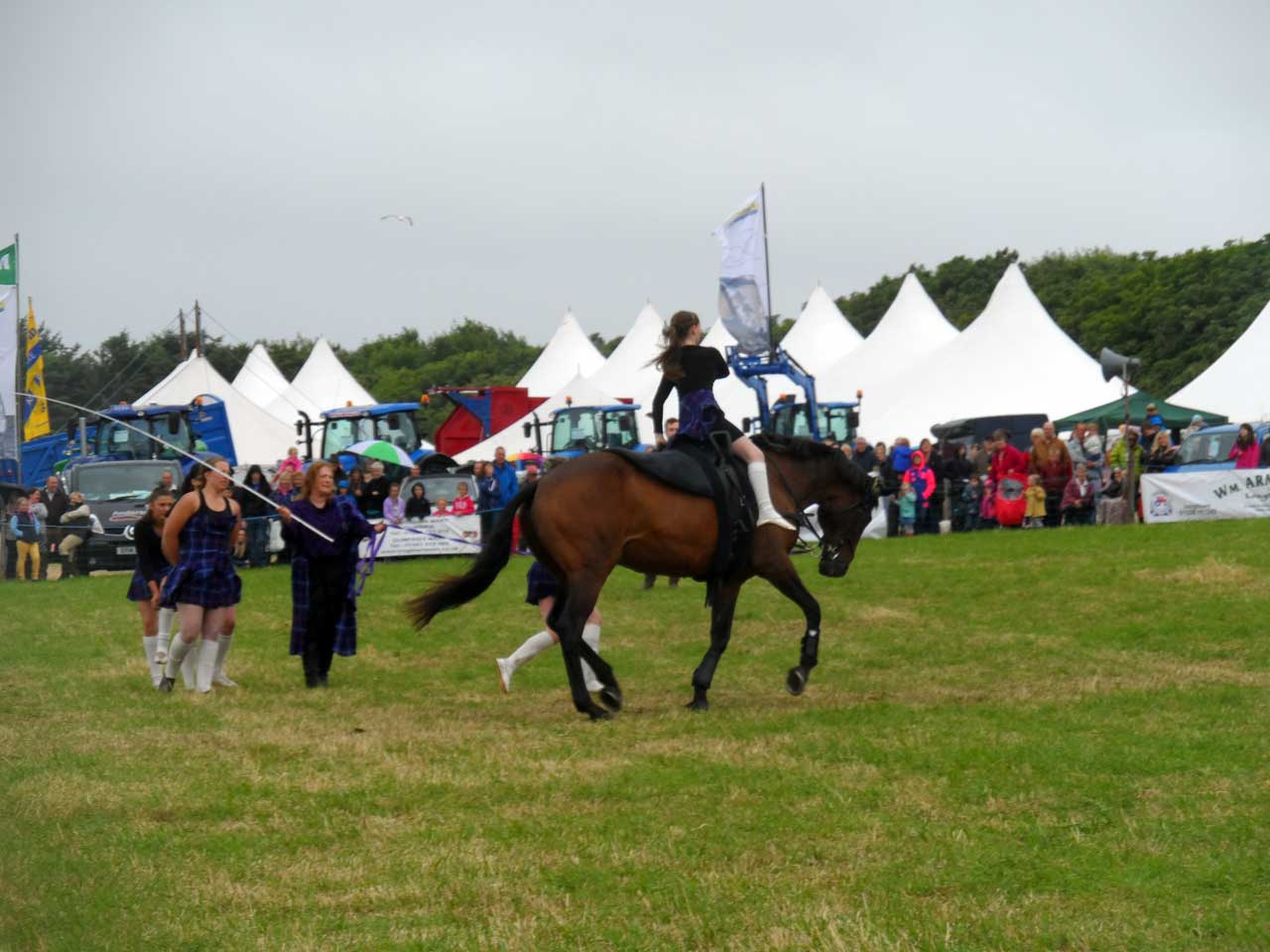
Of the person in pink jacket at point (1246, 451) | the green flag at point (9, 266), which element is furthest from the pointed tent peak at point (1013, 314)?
the green flag at point (9, 266)

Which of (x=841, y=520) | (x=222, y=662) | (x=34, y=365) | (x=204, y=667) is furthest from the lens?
(x=222, y=662)

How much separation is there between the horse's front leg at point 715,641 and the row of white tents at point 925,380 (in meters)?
22.7

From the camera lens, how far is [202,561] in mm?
12516

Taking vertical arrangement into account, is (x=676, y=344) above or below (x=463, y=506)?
above

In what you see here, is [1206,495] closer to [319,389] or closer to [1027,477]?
[1027,477]

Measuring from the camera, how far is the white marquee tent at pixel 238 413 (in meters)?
49.3

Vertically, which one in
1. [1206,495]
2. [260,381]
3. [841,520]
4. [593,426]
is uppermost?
[260,381]

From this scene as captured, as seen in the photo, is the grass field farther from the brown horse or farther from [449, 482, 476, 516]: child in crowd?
[449, 482, 476, 516]: child in crowd

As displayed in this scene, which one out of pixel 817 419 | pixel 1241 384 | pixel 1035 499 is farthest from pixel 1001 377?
pixel 1035 499

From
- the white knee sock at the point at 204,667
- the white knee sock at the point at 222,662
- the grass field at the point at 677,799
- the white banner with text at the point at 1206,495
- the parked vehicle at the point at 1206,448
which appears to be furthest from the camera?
the parked vehicle at the point at 1206,448

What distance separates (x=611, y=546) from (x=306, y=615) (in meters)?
3.51

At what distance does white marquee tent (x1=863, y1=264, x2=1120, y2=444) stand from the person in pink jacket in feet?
40.7

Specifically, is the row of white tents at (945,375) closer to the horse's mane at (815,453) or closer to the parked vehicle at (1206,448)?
the parked vehicle at (1206,448)

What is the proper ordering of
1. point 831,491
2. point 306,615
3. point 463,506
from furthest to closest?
1. point 463,506
2. point 306,615
3. point 831,491
